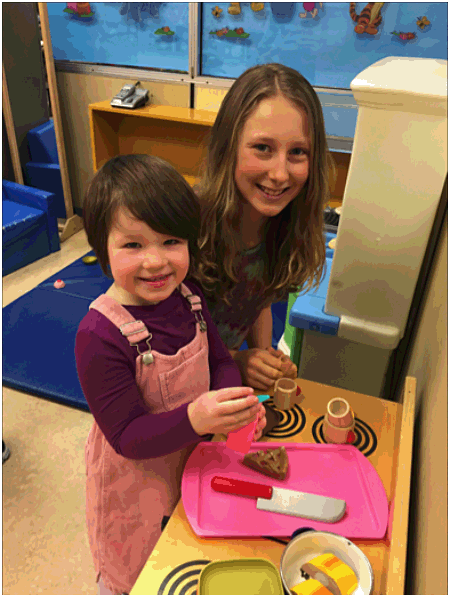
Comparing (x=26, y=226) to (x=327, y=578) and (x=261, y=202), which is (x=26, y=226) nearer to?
(x=261, y=202)

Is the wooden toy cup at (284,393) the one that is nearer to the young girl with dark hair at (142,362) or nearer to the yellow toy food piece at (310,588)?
the young girl with dark hair at (142,362)

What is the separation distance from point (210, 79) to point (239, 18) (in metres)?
0.41

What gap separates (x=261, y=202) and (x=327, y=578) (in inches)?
25.4

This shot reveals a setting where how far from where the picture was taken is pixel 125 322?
29.6 inches

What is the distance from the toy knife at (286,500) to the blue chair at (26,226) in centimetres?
263

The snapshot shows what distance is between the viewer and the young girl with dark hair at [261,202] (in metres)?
0.83

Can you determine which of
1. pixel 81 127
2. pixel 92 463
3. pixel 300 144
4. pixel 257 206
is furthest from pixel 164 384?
pixel 81 127

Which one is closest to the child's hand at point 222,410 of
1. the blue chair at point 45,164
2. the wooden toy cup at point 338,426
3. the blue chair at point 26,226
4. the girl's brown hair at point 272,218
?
the wooden toy cup at point 338,426

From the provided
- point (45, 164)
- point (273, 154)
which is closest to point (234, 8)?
point (45, 164)

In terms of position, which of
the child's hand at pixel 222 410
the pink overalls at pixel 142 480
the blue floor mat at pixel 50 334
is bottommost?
the blue floor mat at pixel 50 334

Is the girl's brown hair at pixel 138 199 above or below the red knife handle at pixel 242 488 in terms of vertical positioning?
above

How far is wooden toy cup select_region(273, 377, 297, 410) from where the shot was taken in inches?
37.3

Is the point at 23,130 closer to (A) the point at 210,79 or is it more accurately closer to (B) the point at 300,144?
(A) the point at 210,79

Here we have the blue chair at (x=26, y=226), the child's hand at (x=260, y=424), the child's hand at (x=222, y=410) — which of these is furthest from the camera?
the blue chair at (x=26, y=226)
